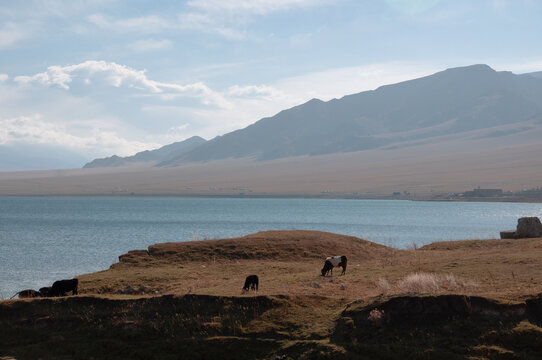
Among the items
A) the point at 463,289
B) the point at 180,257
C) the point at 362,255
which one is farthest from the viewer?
the point at 362,255

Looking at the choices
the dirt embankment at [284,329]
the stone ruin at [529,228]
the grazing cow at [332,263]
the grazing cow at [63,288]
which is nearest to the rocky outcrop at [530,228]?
the stone ruin at [529,228]

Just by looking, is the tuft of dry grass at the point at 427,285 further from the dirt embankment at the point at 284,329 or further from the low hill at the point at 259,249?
the low hill at the point at 259,249

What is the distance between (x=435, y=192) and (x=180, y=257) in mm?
149370

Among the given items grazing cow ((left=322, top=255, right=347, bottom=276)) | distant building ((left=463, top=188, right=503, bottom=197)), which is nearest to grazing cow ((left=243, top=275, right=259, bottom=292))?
grazing cow ((left=322, top=255, right=347, bottom=276))

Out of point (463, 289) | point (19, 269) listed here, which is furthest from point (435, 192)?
point (463, 289)

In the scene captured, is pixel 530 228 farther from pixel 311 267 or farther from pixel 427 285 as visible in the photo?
pixel 427 285

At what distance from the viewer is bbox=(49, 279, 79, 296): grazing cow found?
2075 cm

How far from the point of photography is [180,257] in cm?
2970

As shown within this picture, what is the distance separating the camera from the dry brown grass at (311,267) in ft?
65.3

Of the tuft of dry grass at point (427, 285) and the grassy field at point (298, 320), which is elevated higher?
the tuft of dry grass at point (427, 285)

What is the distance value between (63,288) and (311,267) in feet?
37.9

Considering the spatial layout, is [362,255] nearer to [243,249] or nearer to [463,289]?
[243,249]

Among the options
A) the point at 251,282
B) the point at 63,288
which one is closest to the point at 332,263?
the point at 251,282

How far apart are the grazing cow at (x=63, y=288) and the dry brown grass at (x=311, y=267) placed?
52.8 inches
